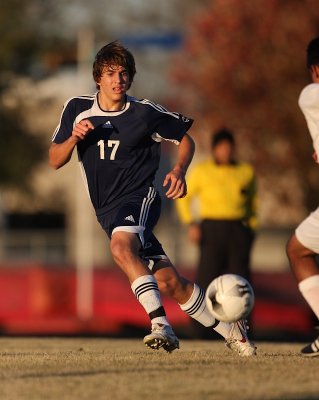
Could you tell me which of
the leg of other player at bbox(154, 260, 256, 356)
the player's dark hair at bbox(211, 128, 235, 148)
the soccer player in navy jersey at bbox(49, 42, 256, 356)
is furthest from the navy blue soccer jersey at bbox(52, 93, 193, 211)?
the player's dark hair at bbox(211, 128, 235, 148)

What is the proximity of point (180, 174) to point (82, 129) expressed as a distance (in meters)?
0.72

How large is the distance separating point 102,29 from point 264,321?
30146mm

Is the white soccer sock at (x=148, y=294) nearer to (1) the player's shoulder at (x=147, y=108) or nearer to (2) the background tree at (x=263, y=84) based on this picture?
(1) the player's shoulder at (x=147, y=108)

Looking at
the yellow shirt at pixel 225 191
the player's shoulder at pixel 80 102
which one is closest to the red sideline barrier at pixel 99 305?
the yellow shirt at pixel 225 191

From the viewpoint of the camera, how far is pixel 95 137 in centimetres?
887

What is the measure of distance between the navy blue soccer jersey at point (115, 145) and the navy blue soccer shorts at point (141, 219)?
82mm

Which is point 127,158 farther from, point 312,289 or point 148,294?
point 312,289

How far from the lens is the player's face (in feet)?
28.7

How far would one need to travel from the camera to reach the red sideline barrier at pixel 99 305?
20.9 m

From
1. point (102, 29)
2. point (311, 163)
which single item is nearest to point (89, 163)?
point (311, 163)

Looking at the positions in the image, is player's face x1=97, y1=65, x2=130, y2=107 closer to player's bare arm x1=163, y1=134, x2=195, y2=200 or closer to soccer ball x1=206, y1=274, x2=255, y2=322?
player's bare arm x1=163, y1=134, x2=195, y2=200

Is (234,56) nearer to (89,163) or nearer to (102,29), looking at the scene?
(89,163)

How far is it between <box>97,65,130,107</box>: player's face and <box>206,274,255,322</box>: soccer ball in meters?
1.43

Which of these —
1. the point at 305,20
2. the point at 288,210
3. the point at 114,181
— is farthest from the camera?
the point at 288,210
